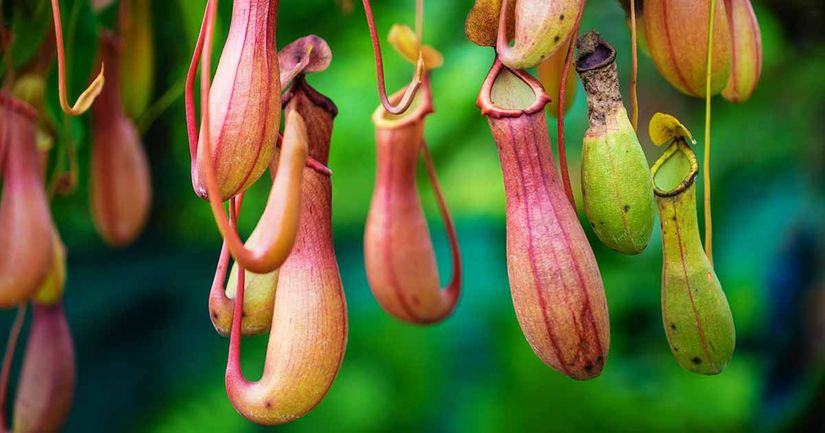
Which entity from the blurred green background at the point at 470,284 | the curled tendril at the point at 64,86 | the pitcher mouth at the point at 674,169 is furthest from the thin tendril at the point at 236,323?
the blurred green background at the point at 470,284

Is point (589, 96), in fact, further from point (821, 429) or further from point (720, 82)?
point (821, 429)

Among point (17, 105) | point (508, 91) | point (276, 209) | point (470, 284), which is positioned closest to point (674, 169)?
point (508, 91)

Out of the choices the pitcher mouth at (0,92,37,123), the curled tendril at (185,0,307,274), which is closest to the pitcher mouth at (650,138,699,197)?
the curled tendril at (185,0,307,274)

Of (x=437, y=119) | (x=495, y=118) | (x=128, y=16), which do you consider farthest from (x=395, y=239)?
(x=437, y=119)

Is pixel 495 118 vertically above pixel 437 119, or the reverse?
pixel 495 118

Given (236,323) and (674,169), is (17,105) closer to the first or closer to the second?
(236,323)

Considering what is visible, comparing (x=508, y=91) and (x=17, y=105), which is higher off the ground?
(x=508, y=91)
